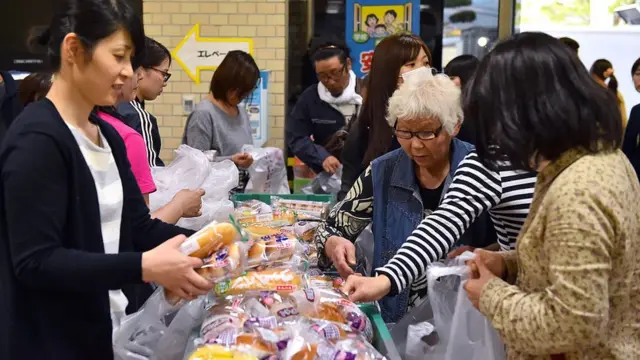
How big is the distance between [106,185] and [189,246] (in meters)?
0.26

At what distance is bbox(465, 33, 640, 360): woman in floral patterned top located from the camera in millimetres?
1157

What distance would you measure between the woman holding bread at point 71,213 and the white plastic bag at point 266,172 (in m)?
2.76

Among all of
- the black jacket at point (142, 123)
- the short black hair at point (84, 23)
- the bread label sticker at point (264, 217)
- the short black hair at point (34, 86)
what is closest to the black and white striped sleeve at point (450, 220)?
the short black hair at point (84, 23)

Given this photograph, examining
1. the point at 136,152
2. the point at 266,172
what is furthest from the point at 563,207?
the point at 266,172

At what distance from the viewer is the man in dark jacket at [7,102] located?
13.7ft

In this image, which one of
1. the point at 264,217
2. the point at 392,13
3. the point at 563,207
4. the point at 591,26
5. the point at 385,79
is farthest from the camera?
the point at 591,26

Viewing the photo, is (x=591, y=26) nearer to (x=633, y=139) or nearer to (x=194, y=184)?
(x=633, y=139)

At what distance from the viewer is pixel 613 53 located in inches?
276

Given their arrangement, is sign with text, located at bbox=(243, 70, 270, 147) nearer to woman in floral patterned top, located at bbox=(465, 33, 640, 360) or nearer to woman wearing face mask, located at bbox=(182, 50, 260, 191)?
woman wearing face mask, located at bbox=(182, 50, 260, 191)

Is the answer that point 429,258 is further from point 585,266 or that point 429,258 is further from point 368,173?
point 585,266

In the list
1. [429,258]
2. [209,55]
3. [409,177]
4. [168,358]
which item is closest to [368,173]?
[409,177]

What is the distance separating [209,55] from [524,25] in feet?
10.8

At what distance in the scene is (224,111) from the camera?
Result: 4.48 metres

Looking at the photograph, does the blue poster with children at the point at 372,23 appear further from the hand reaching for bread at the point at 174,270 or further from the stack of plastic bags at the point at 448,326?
the hand reaching for bread at the point at 174,270
